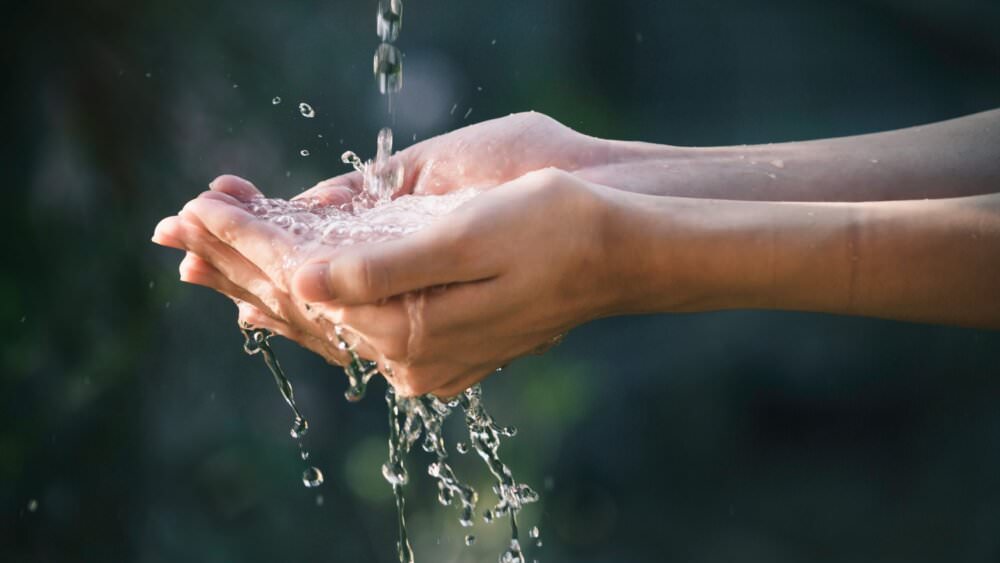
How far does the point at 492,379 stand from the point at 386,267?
1.20 meters

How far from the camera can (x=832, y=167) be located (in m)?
1.10

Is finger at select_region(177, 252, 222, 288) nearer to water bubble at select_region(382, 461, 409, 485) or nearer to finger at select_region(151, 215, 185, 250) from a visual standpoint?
finger at select_region(151, 215, 185, 250)

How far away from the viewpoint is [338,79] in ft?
6.19

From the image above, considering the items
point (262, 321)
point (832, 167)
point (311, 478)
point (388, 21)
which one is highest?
point (388, 21)

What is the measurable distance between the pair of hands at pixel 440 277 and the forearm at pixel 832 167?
11.3 inches

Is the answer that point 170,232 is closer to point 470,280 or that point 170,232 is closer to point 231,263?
point 231,263

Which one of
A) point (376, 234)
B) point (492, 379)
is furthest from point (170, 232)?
point (492, 379)

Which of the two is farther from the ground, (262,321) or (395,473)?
(262,321)

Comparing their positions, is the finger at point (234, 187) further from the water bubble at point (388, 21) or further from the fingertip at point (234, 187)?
the water bubble at point (388, 21)

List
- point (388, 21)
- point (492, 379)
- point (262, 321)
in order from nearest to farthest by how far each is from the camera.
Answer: point (262, 321), point (388, 21), point (492, 379)

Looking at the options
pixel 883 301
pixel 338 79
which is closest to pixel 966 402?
pixel 883 301

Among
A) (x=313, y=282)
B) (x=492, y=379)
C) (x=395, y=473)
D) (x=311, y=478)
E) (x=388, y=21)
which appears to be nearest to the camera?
(x=313, y=282)

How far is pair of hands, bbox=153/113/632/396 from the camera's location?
75 cm

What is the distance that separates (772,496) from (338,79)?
1209 mm
